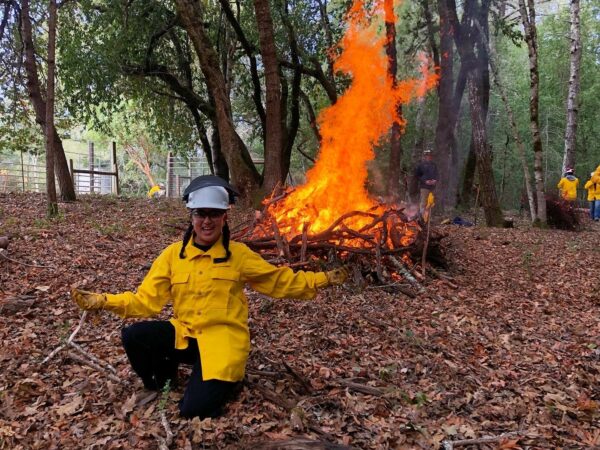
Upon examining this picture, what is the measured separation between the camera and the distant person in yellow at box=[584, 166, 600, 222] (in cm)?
1434

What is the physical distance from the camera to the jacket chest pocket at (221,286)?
10.9 ft

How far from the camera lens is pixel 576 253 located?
9.05 metres

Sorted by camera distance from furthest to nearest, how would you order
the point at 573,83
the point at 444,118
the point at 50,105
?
the point at 444,118
the point at 573,83
the point at 50,105

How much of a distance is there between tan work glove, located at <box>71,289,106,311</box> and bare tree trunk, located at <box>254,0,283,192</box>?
6677 mm

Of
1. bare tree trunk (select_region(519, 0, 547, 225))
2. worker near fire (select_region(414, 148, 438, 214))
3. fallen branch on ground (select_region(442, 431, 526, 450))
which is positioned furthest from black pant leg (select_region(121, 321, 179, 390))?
bare tree trunk (select_region(519, 0, 547, 225))

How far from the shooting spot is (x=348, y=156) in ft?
26.9

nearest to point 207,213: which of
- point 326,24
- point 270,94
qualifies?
point 270,94

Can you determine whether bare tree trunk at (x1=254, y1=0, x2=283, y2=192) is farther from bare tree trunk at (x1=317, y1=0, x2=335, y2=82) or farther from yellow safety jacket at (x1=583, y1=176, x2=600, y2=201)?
yellow safety jacket at (x1=583, y1=176, x2=600, y2=201)

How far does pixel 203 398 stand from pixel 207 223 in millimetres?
1158

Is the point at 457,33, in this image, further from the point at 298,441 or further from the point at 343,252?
the point at 298,441

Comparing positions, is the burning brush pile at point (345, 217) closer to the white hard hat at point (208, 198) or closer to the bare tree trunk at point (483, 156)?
the bare tree trunk at point (483, 156)

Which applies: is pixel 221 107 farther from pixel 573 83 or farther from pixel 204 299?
pixel 573 83

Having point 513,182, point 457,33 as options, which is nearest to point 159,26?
point 457,33

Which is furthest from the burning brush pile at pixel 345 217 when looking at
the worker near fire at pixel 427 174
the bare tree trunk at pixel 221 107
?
the worker near fire at pixel 427 174
